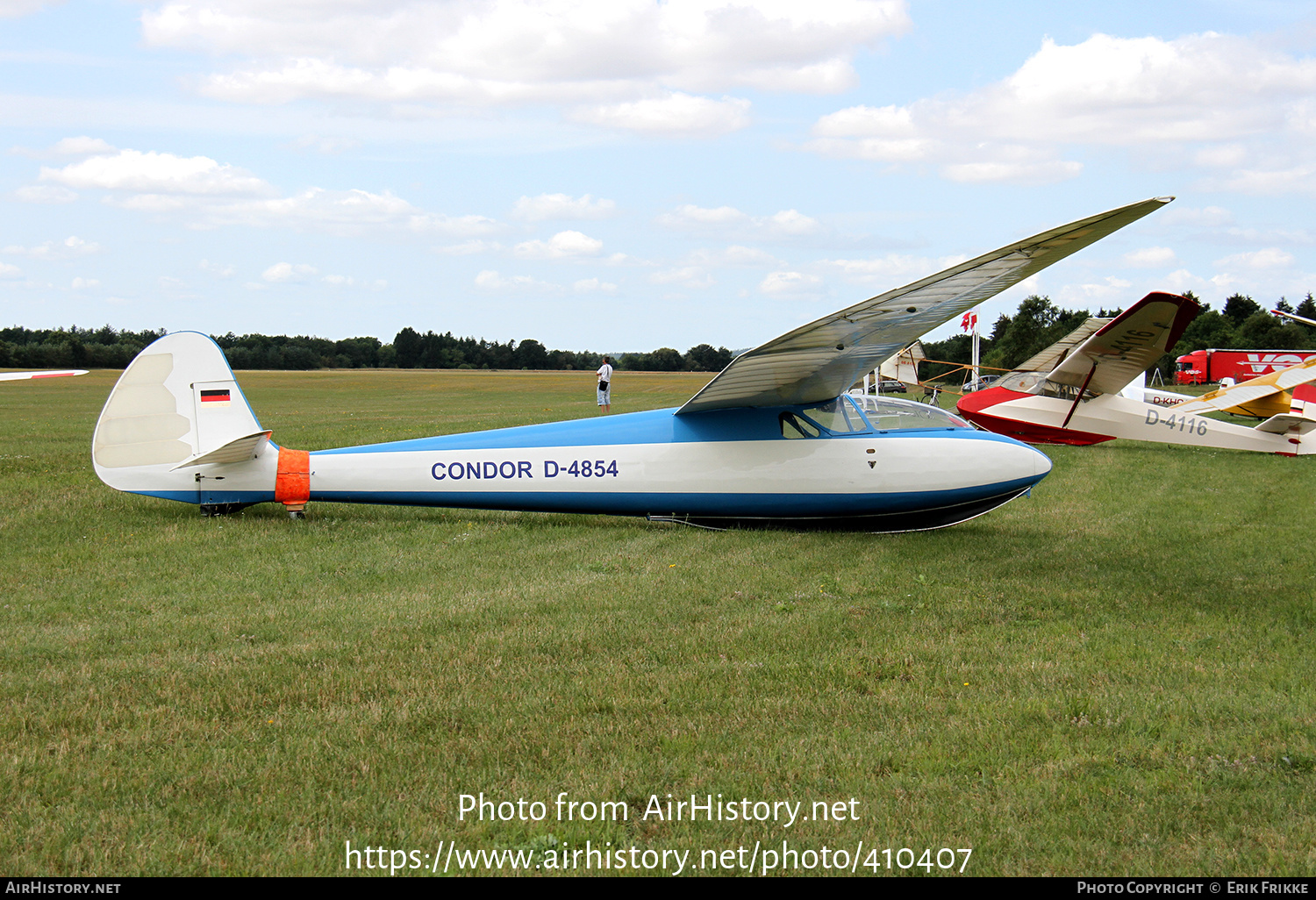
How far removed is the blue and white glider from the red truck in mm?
58853

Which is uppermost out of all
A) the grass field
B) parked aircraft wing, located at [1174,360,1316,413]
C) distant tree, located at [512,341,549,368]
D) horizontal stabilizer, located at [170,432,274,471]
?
distant tree, located at [512,341,549,368]

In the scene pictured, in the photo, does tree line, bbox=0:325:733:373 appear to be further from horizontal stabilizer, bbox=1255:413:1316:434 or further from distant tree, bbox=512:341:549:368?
horizontal stabilizer, bbox=1255:413:1316:434

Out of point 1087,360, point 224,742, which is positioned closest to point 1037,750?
point 224,742

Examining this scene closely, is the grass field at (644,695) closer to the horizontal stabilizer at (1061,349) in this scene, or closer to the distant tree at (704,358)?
the horizontal stabilizer at (1061,349)

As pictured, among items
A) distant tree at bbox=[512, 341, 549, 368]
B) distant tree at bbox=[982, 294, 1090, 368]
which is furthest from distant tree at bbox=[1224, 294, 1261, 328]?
distant tree at bbox=[512, 341, 549, 368]

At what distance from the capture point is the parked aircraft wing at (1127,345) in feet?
39.7

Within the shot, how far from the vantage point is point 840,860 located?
3.12m

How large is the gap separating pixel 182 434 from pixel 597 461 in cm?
426

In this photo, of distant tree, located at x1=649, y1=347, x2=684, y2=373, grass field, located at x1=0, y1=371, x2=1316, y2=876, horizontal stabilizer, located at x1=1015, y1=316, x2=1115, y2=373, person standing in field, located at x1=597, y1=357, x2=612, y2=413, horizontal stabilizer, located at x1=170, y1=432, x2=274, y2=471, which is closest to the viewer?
grass field, located at x1=0, y1=371, x2=1316, y2=876

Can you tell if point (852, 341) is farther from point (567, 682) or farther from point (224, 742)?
point (224, 742)

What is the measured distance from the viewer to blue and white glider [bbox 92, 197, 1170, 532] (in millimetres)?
9375

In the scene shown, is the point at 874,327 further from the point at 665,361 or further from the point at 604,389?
the point at 665,361

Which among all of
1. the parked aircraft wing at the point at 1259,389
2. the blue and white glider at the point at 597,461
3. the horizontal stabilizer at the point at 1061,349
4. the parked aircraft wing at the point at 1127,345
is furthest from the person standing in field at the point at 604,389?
the blue and white glider at the point at 597,461

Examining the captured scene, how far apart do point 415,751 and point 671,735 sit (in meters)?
1.10
